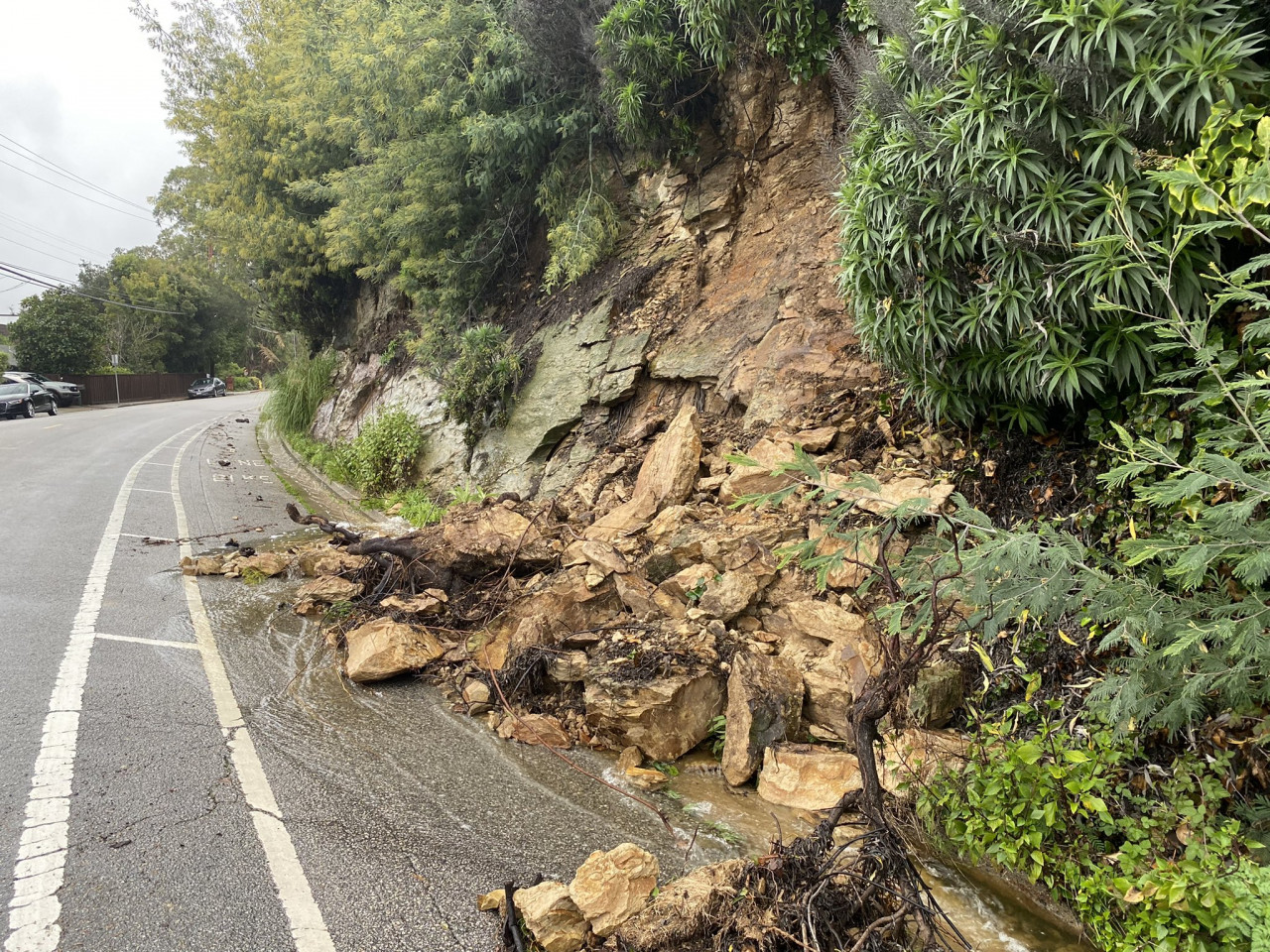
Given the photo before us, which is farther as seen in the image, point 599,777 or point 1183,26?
point 599,777

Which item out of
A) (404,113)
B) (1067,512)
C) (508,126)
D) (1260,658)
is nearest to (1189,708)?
(1260,658)

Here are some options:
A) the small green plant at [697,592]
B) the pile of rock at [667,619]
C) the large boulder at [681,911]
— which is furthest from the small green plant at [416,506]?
the large boulder at [681,911]

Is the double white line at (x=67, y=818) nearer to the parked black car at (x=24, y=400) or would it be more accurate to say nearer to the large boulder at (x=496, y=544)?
the large boulder at (x=496, y=544)

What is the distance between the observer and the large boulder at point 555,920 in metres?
2.93

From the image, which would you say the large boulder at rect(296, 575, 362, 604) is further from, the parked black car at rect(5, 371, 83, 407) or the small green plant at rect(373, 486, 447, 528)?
the parked black car at rect(5, 371, 83, 407)

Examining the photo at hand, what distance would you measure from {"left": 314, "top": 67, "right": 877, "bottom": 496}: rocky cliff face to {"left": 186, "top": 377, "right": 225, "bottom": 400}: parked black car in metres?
45.2

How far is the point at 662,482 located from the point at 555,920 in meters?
4.39

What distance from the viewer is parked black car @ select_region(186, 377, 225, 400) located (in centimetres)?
4800

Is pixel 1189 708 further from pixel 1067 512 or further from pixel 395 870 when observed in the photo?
pixel 395 870

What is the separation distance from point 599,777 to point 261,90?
19.7 metres

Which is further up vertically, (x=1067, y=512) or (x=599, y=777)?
(x=1067, y=512)

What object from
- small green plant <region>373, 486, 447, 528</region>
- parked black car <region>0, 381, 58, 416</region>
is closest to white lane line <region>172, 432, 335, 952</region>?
small green plant <region>373, 486, 447, 528</region>

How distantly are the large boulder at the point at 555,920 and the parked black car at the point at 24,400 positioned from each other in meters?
28.8

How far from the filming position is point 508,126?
1023cm
